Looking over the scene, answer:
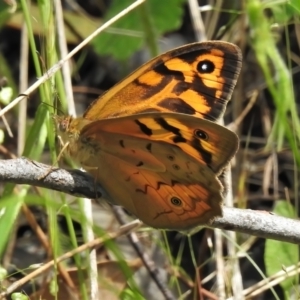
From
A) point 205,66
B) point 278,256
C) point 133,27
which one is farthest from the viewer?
point 133,27

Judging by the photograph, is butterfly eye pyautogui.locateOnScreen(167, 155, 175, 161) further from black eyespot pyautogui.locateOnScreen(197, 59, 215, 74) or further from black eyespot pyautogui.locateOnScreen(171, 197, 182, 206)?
black eyespot pyautogui.locateOnScreen(197, 59, 215, 74)

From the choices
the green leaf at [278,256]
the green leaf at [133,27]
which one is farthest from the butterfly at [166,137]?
the green leaf at [133,27]

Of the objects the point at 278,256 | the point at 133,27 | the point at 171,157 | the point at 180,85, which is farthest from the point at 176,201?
the point at 133,27

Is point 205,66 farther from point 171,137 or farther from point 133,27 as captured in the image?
point 133,27

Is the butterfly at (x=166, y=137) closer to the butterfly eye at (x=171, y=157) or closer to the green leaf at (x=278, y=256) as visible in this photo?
the butterfly eye at (x=171, y=157)

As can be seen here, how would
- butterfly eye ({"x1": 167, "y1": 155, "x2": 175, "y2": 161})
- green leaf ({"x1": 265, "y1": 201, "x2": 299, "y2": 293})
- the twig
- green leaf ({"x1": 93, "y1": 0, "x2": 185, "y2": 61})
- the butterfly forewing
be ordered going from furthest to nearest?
green leaf ({"x1": 93, "y1": 0, "x2": 185, "y2": 61}) → green leaf ({"x1": 265, "y1": 201, "x2": 299, "y2": 293}) → the butterfly forewing → butterfly eye ({"x1": 167, "y1": 155, "x2": 175, "y2": 161}) → the twig

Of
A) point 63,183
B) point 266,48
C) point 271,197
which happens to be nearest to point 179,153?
point 63,183

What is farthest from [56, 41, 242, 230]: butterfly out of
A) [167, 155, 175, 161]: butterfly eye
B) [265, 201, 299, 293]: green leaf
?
[265, 201, 299, 293]: green leaf

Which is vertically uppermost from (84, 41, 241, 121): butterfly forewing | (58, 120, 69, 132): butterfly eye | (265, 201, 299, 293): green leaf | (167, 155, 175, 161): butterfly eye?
(84, 41, 241, 121): butterfly forewing
